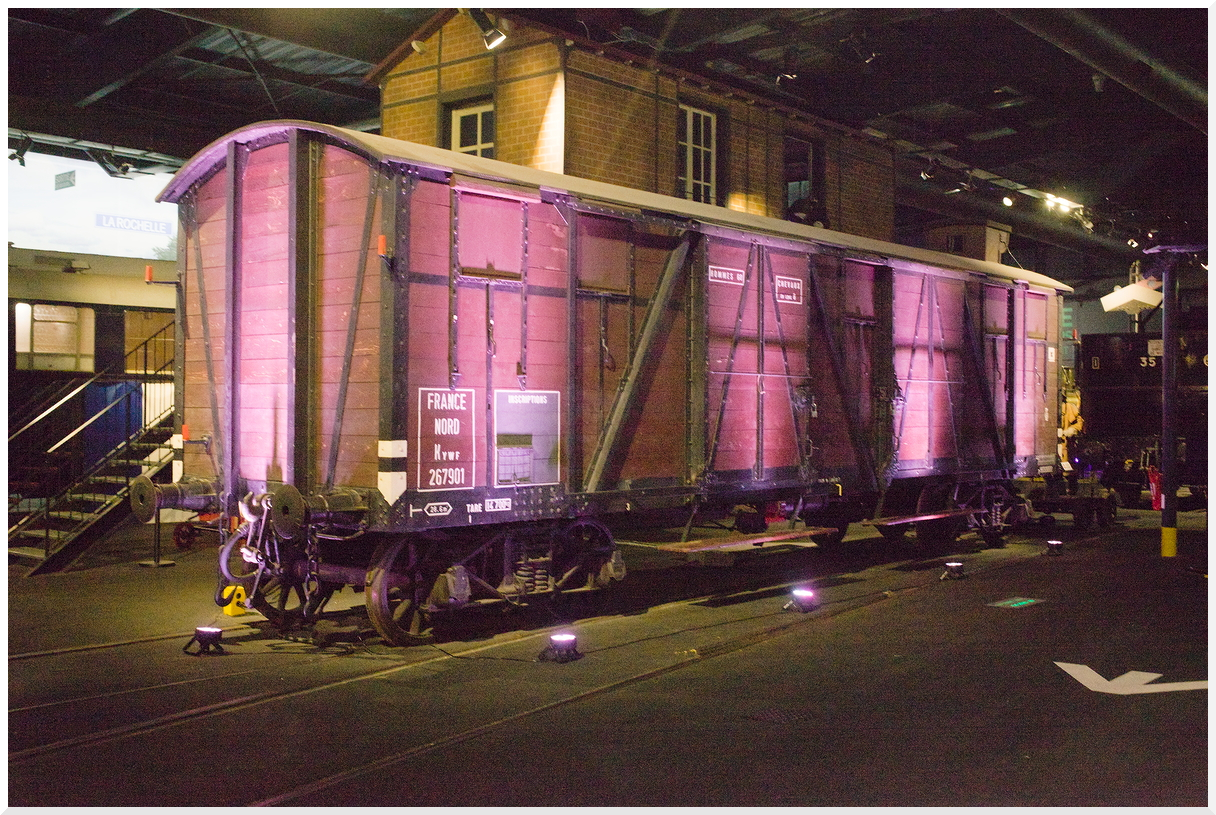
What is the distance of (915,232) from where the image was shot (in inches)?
1264

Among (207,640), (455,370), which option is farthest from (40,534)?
(455,370)

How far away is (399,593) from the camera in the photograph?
28.0ft

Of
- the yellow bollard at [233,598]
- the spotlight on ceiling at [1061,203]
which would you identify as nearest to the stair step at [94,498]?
the yellow bollard at [233,598]

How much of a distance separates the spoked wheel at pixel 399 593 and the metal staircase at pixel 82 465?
9.71ft

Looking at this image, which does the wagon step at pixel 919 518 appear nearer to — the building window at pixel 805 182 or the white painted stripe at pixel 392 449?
the building window at pixel 805 182

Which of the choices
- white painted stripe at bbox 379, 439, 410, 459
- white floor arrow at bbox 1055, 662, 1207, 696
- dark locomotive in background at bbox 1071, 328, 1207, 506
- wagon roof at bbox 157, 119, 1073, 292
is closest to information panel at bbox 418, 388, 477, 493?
white painted stripe at bbox 379, 439, 410, 459

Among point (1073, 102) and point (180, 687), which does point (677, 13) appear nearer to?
point (1073, 102)

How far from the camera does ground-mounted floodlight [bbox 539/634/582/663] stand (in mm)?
7883

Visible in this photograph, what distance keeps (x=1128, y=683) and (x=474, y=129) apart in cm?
1101

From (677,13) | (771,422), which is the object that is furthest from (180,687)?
(677,13)

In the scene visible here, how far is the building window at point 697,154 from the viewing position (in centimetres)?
1557

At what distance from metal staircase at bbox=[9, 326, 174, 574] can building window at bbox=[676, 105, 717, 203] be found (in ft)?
25.9

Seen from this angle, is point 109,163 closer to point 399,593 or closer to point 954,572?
point 399,593

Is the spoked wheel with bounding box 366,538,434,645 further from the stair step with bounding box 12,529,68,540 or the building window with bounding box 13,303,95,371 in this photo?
the building window with bounding box 13,303,95,371
